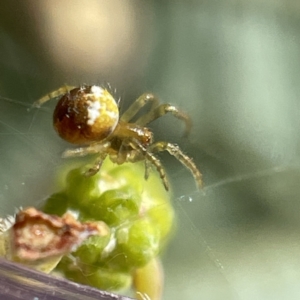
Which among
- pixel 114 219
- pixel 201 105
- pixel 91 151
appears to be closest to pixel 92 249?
pixel 114 219

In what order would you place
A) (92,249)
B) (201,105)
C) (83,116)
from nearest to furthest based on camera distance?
1. (92,249)
2. (83,116)
3. (201,105)

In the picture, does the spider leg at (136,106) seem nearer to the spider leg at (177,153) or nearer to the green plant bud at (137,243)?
the spider leg at (177,153)

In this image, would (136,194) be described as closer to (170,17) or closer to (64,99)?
(64,99)

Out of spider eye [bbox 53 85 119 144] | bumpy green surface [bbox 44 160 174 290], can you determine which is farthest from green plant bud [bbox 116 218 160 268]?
spider eye [bbox 53 85 119 144]

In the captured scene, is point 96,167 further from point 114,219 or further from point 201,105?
point 201,105

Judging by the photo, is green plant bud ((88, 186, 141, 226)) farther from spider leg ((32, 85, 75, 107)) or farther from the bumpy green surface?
spider leg ((32, 85, 75, 107))

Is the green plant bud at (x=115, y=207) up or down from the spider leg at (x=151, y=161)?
down

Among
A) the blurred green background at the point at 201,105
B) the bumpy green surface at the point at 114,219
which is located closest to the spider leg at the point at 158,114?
the blurred green background at the point at 201,105
